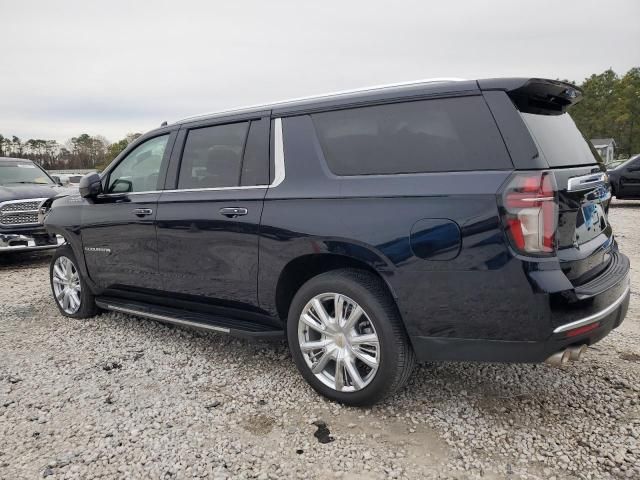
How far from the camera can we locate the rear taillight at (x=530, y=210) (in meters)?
2.33

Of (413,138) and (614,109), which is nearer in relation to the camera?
(413,138)

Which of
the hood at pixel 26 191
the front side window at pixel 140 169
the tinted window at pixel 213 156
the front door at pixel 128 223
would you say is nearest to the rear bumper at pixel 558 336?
the tinted window at pixel 213 156

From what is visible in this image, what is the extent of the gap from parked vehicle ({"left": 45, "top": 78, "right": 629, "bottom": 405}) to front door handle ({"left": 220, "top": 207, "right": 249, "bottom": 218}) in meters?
0.01

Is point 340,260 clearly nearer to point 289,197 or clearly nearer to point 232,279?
point 289,197

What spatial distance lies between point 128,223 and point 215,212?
43.5 inches

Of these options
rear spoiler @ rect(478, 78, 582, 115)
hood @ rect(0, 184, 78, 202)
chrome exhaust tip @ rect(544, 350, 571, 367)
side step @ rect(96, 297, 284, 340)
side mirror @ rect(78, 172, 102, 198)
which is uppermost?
rear spoiler @ rect(478, 78, 582, 115)

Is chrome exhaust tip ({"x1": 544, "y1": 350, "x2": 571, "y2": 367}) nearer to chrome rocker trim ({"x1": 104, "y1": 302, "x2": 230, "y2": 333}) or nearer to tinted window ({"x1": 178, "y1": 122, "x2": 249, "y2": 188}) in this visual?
chrome rocker trim ({"x1": 104, "y1": 302, "x2": 230, "y2": 333})

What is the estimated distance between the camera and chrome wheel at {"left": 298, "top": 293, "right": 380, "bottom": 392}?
2.84 m

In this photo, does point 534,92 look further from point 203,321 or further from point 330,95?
point 203,321

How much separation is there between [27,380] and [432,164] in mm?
3159

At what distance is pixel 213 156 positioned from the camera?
3.65m

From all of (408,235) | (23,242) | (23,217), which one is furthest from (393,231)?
(23,217)

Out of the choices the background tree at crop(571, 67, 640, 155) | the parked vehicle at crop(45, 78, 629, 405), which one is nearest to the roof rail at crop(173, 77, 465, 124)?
the parked vehicle at crop(45, 78, 629, 405)

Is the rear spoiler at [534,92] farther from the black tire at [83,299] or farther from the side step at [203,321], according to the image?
the black tire at [83,299]
